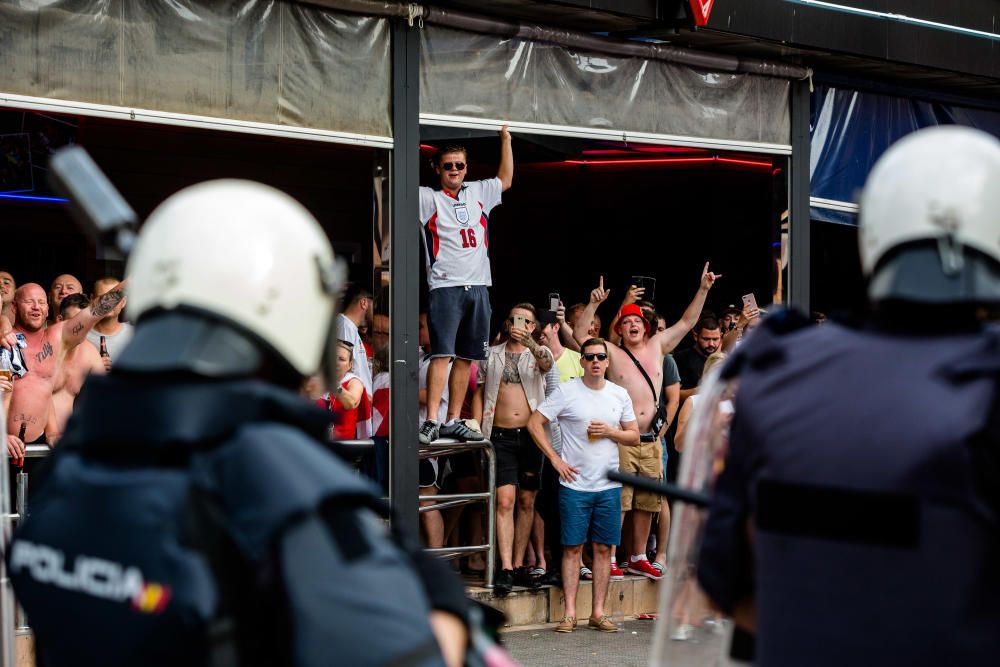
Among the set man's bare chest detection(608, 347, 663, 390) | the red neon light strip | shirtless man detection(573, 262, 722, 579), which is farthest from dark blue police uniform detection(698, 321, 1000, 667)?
the red neon light strip

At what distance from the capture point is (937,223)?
7.93 feet

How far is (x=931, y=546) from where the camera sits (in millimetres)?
2184

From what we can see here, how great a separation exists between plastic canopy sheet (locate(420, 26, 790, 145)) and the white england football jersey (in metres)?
0.74

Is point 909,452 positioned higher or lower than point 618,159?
lower

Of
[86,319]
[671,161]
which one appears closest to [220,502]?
[86,319]

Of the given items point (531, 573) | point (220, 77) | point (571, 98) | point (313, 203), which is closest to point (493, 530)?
point (531, 573)

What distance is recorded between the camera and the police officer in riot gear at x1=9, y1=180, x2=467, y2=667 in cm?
181

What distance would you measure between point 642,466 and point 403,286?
254cm

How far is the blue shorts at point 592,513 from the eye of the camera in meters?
8.70

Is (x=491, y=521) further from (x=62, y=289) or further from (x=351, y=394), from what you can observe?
(x=62, y=289)

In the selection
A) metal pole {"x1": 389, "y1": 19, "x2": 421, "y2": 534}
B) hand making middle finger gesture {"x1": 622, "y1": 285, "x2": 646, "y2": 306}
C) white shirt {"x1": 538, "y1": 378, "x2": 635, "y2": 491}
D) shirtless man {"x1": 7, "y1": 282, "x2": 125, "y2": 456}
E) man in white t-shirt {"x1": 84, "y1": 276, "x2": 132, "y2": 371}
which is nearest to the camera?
shirtless man {"x1": 7, "y1": 282, "x2": 125, "y2": 456}

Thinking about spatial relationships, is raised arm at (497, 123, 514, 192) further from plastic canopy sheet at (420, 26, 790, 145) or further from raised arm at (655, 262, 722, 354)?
raised arm at (655, 262, 722, 354)

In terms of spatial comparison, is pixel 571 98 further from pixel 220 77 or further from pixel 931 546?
pixel 931 546

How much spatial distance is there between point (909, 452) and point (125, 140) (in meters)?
11.3
